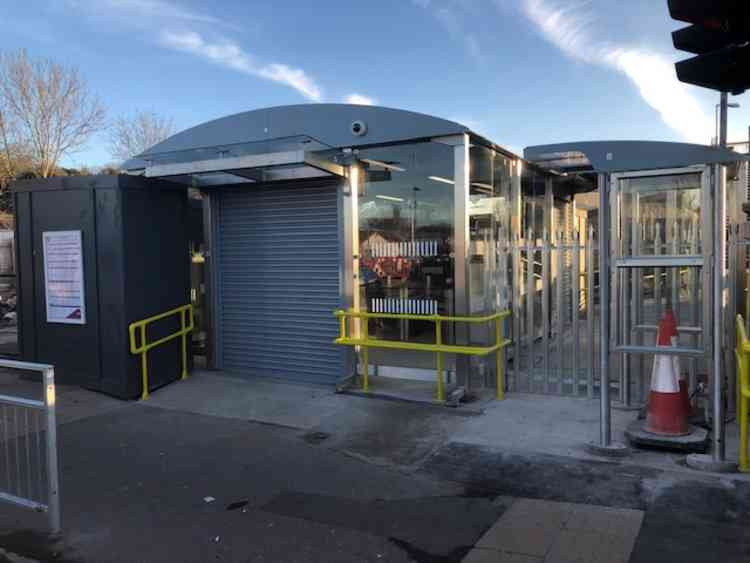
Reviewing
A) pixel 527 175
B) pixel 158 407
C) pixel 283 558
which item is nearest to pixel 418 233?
pixel 527 175

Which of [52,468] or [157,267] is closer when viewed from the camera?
[52,468]

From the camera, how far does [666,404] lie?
5.34 metres

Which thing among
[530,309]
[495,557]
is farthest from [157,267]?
[495,557]

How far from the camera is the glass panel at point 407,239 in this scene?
7367mm

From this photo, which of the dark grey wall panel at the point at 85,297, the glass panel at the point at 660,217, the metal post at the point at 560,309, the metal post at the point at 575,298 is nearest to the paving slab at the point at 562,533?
the metal post at the point at 575,298

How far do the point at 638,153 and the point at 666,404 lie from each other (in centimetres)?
210

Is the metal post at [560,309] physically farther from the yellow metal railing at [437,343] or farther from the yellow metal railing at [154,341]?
the yellow metal railing at [154,341]

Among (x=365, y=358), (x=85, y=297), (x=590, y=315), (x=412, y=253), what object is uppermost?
(x=412, y=253)

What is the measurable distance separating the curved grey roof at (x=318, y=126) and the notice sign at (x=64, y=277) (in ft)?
6.40

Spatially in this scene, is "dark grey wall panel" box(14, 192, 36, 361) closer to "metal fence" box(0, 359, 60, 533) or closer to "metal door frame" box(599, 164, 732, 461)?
"metal fence" box(0, 359, 60, 533)

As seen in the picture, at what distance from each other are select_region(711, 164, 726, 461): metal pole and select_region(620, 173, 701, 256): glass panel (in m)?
1.78

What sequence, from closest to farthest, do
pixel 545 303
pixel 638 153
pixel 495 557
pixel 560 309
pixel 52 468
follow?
pixel 495 557 < pixel 52 468 < pixel 638 153 < pixel 560 309 < pixel 545 303

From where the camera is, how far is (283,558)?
3.77 meters

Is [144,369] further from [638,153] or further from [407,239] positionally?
[638,153]
